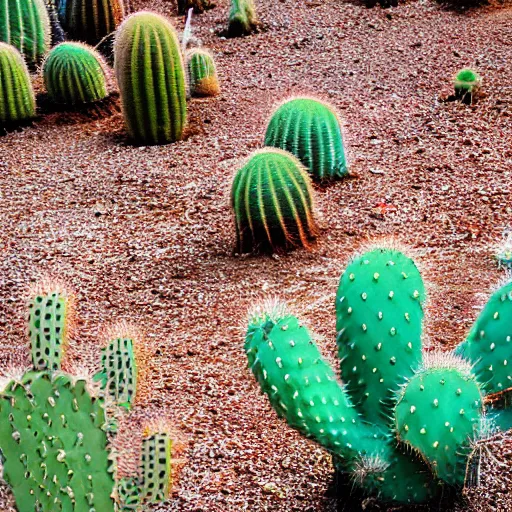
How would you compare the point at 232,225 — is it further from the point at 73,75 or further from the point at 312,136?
the point at 73,75

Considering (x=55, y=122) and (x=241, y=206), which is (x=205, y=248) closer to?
(x=241, y=206)

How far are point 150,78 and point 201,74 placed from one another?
1.20m

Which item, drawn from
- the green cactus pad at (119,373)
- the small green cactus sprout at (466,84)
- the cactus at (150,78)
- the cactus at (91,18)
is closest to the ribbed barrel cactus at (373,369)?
the green cactus pad at (119,373)

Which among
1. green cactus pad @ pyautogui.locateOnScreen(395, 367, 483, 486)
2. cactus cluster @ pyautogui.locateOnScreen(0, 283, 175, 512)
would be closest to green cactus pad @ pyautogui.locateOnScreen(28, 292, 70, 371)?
cactus cluster @ pyautogui.locateOnScreen(0, 283, 175, 512)

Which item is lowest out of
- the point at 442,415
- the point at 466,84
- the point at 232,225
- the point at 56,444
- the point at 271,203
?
the point at 232,225

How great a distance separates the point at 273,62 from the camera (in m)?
9.50

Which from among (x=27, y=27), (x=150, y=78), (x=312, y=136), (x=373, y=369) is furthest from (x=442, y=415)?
(x=27, y=27)

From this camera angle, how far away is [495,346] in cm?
332

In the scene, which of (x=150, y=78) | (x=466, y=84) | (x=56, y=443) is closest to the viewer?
(x=56, y=443)

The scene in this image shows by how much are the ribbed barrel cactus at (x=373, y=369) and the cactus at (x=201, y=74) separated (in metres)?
5.47

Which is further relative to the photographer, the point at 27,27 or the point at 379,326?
the point at 27,27

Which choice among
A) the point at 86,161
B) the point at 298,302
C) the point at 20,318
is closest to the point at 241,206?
the point at 298,302

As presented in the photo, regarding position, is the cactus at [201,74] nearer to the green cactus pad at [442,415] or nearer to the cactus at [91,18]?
the cactus at [91,18]

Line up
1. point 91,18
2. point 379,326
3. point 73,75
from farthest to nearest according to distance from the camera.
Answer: point 91,18 → point 73,75 → point 379,326
